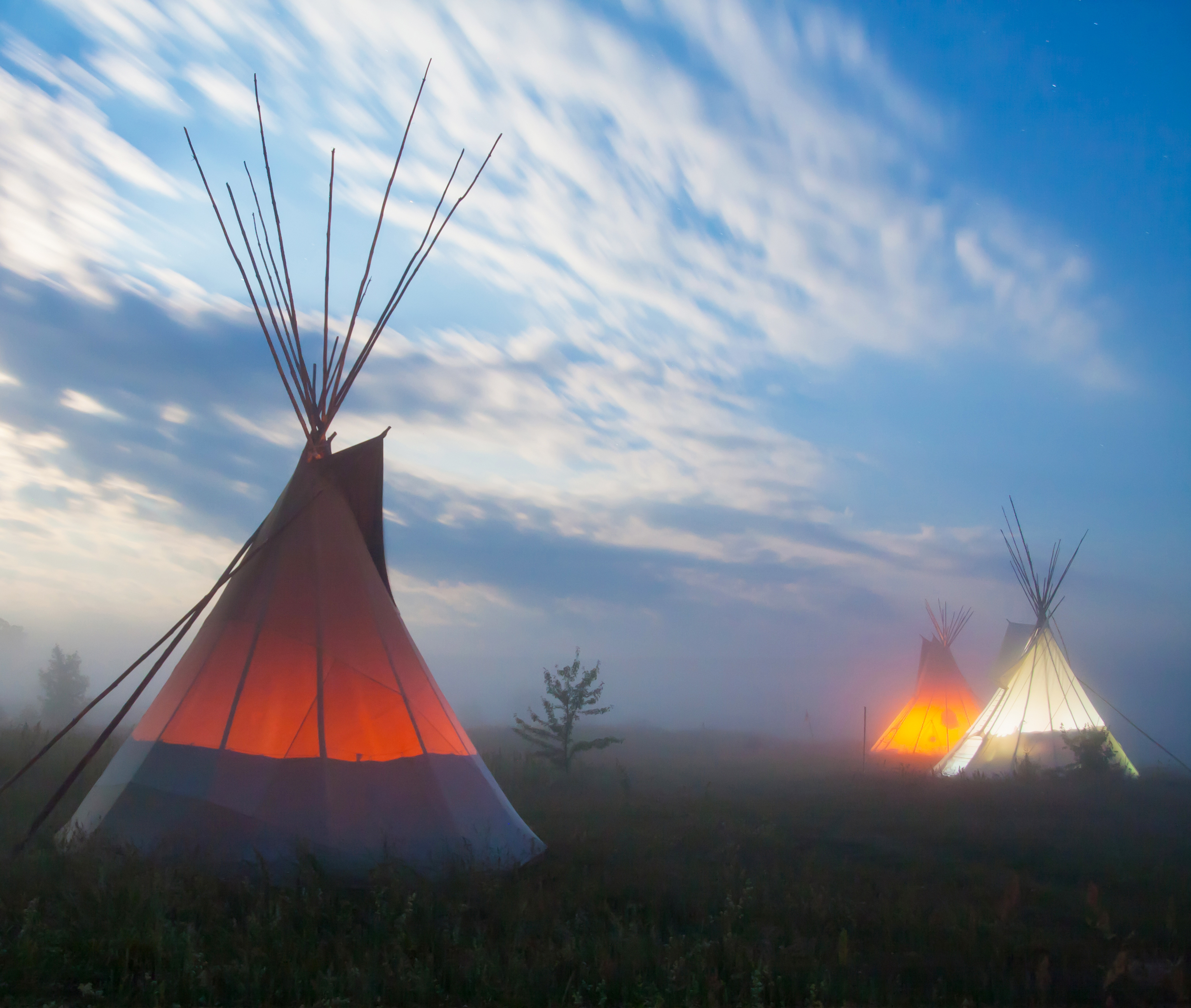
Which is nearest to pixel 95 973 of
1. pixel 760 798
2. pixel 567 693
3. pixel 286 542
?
pixel 286 542

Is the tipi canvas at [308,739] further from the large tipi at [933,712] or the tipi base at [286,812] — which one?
the large tipi at [933,712]

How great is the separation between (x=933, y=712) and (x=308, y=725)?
2251 centimetres

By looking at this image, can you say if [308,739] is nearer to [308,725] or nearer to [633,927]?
[308,725]

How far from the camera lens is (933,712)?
891 inches

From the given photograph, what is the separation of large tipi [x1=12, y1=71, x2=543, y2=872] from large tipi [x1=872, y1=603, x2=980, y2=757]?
2048 centimetres

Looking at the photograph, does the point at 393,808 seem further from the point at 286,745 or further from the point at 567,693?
the point at 567,693

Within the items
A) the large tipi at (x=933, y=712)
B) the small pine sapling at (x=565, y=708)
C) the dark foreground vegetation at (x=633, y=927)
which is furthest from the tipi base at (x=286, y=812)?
the large tipi at (x=933, y=712)

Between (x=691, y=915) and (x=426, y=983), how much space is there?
213cm

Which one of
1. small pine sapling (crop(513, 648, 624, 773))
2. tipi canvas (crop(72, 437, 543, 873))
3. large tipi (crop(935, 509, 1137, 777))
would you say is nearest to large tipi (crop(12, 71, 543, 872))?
tipi canvas (crop(72, 437, 543, 873))

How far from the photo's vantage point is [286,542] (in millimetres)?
6047

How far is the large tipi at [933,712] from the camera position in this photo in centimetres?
2225

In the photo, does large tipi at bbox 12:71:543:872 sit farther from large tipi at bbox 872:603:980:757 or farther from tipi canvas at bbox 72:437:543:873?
large tipi at bbox 872:603:980:757

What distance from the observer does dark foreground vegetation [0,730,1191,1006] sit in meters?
3.34

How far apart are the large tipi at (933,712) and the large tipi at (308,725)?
67.2 ft
